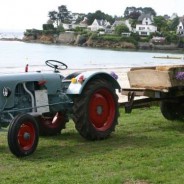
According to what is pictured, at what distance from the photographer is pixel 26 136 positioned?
21.8 ft

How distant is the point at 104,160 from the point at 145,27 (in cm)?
15477

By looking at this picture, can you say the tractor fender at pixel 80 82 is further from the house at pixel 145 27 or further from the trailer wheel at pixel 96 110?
the house at pixel 145 27

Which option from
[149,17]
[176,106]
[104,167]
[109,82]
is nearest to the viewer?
[104,167]

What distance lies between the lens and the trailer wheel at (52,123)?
825cm

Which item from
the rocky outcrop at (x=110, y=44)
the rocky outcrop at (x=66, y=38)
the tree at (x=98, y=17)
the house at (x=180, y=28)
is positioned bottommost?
the rocky outcrop at (x=110, y=44)

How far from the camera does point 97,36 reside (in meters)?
141

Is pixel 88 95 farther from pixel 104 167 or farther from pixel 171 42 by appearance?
pixel 171 42

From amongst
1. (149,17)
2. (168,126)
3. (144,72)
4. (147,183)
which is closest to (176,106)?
(168,126)

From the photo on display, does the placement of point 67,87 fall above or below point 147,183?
above

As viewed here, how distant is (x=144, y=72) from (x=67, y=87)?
172cm

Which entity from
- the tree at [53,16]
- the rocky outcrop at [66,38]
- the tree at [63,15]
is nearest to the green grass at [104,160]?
the rocky outcrop at [66,38]

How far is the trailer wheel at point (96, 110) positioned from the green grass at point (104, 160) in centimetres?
18

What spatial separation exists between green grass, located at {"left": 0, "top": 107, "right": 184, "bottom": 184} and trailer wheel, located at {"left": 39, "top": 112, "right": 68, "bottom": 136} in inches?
5.7

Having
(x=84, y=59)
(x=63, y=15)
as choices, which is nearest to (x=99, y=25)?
(x=63, y=15)
